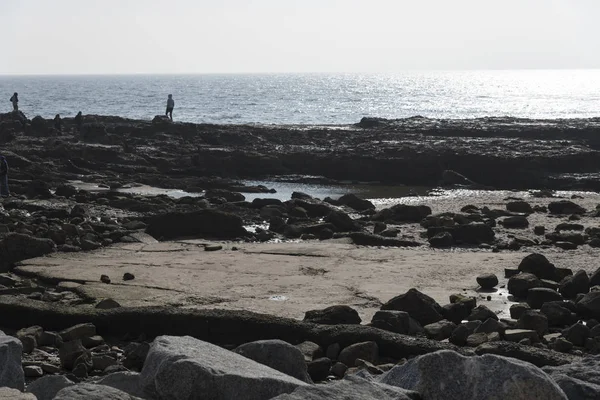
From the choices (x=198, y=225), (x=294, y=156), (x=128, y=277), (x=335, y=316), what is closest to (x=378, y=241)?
(x=198, y=225)

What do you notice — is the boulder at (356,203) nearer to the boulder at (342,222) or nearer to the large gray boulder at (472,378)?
the boulder at (342,222)

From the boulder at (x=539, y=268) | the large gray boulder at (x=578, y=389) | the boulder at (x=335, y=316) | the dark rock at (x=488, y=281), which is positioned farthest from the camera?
the boulder at (x=539, y=268)

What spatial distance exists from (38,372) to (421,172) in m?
23.5

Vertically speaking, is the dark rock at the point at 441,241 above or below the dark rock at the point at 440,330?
below

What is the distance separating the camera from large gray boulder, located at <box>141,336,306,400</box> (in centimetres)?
594

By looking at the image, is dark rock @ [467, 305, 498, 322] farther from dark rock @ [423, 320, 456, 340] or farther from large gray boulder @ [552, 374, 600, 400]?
large gray boulder @ [552, 374, 600, 400]

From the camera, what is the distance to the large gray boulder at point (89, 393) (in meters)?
5.53

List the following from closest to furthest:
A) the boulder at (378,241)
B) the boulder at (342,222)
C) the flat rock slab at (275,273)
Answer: the flat rock slab at (275,273), the boulder at (378,241), the boulder at (342,222)

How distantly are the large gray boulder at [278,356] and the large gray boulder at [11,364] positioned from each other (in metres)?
1.71

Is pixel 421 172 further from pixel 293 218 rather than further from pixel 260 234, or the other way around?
pixel 260 234

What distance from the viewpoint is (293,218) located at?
65.1ft

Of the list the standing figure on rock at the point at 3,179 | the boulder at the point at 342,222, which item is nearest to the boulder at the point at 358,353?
the boulder at the point at 342,222

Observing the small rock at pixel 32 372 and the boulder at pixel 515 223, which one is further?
the boulder at pixel 515 223

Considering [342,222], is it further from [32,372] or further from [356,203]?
[32,372]
